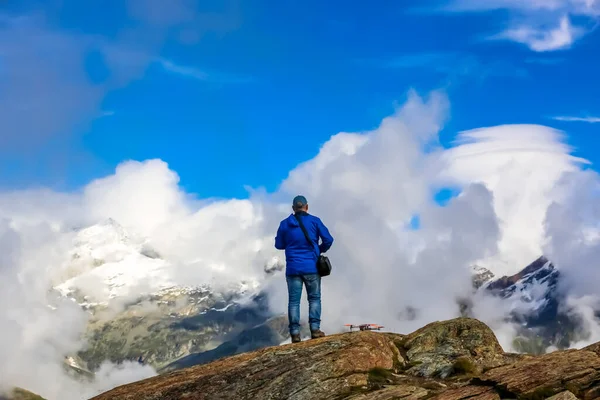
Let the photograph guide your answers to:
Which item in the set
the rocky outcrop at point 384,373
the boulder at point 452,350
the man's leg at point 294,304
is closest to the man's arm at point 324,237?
the man's leg at point 294,304

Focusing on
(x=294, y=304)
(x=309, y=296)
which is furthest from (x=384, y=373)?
(x=294, y=304)

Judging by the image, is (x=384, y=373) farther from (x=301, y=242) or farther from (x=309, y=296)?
(x=301, y=242)

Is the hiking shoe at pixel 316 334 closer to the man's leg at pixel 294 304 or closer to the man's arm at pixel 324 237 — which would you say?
the man's leg at pixel 294 304

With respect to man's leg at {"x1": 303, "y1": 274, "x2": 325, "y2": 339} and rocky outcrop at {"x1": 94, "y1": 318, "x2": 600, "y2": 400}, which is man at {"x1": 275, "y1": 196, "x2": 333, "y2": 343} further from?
rocky outcrop at {"x1": 94, "y1": 318, "x2": 600, "y2": 400}

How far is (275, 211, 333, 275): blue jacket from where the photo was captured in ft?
84.6

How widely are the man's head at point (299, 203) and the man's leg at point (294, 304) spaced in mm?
2833

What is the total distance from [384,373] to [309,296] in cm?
469

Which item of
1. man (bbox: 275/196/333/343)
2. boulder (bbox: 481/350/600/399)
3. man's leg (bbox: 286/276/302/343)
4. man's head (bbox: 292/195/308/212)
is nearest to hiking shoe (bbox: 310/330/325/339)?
man (bbox: 275/196/333/343)

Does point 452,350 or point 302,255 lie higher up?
point 302,255

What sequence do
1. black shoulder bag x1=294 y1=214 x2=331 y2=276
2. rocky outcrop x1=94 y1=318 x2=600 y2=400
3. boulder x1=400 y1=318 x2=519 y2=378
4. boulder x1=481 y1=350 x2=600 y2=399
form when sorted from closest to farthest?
1. boulder x1=481 y1=350 x2=600 y2=399
2. rocky outcrop x1=94 y1=318 x2=600 y2=400
3. boulder x1=400 y1=318 x2=519 y2=378
4. black shoulder bag x1=294 y1=214 x2=331 y2=276

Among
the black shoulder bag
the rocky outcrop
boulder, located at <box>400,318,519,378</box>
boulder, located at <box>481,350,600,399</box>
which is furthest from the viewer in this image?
the black shoulder bag

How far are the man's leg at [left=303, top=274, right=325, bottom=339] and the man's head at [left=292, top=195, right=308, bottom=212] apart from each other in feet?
9.17

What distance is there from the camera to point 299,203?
26172mm

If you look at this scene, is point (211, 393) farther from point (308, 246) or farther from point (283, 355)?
point (308, 246)
